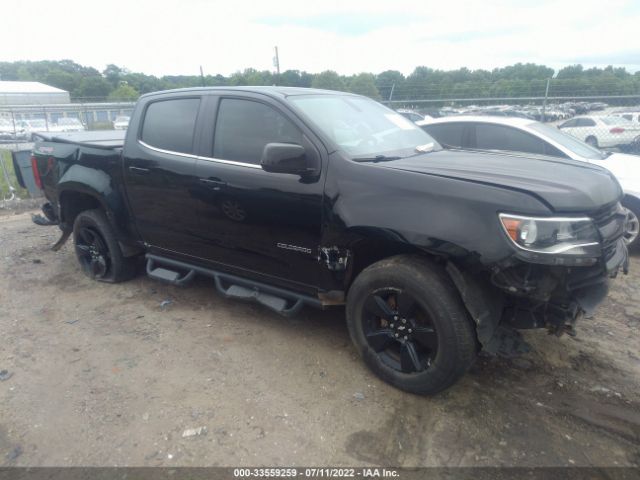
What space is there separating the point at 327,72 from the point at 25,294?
84.5ft

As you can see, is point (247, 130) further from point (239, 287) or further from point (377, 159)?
point (239, 287)

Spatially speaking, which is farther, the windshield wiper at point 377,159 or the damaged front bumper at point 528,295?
the windshield wiper at point 377,159

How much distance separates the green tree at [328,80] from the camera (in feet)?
84.0

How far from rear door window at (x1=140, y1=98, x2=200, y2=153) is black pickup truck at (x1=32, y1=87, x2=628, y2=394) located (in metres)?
0.02

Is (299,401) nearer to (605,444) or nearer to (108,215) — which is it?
(605,444)

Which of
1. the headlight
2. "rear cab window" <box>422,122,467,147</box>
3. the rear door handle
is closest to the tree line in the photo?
the rear door handle

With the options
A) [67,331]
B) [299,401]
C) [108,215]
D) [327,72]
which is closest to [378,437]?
[299,401]

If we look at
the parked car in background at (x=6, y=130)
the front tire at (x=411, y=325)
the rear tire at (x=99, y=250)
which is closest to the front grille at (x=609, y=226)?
the front tire at (x=411, y=325)

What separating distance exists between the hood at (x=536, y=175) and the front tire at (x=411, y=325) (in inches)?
23.7

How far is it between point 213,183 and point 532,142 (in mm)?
4226

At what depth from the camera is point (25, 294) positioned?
474 centimetres

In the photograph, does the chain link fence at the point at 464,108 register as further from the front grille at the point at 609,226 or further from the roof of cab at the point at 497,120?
the front grille at the point at 609,226

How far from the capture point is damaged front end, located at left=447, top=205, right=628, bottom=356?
7.95 ft

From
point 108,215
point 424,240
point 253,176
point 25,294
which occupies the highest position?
point 253,176
